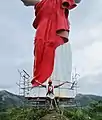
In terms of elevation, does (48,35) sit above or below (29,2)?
below

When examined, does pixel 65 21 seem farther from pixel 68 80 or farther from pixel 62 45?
pixel 68 80

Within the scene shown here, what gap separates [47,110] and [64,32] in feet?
3.11

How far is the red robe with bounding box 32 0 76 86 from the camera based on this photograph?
4535 mm

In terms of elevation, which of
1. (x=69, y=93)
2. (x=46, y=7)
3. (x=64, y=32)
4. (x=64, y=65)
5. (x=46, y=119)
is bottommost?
(x=46, y=119)

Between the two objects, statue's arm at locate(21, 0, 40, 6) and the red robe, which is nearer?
the red robe

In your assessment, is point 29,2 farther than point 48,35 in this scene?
Yes

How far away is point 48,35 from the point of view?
4562 millimetres

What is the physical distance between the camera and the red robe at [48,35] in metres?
4.54

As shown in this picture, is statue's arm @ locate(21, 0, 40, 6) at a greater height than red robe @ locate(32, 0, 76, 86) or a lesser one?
greater

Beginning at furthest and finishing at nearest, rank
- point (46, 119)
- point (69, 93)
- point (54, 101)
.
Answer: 1. point (69, 93)
2. point (54, 101)
3. point (46, 119)

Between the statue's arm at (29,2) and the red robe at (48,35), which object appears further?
the statue's arm at (29,2)

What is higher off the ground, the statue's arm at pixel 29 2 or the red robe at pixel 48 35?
the statue's arm at pixel 29 2

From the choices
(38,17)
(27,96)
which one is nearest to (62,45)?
(38,17)

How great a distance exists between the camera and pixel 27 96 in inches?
191
